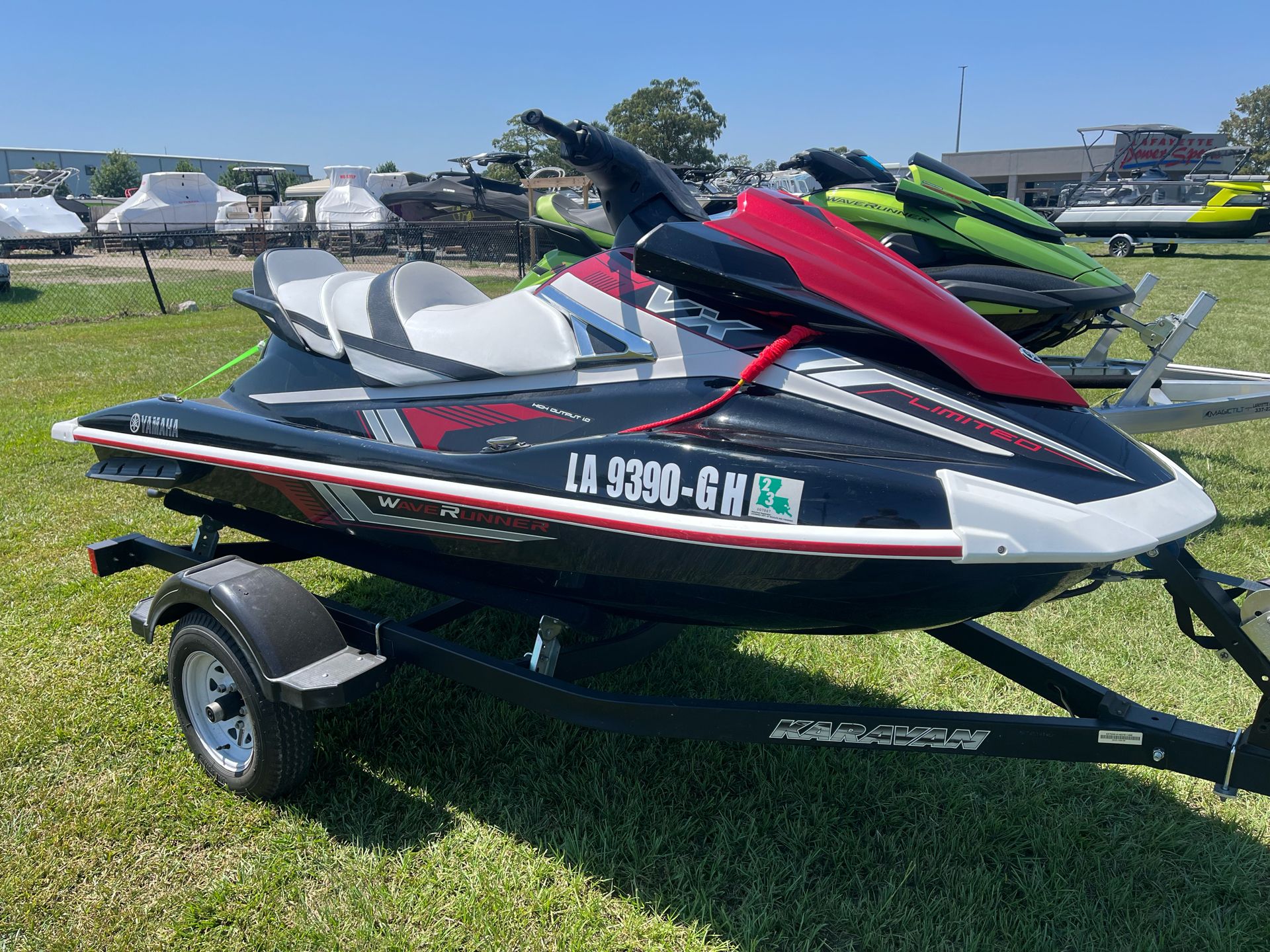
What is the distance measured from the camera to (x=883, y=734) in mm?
2070

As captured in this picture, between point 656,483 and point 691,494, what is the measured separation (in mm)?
89

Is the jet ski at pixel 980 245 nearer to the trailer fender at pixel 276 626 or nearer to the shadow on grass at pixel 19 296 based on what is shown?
the trailer fender at pixel 276 626

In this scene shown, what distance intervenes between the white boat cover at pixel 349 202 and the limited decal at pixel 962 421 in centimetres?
2925

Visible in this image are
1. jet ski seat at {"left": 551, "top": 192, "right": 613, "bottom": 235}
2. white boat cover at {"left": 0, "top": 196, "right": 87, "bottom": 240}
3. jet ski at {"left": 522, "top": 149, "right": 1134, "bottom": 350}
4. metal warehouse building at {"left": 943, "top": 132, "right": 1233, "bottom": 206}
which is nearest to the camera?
jet ski at {"left": 522, "top": 149, "right": 1134, "bottom": 350}

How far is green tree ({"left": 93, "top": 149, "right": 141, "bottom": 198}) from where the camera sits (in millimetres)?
76562

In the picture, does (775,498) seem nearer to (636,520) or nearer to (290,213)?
(636,520)

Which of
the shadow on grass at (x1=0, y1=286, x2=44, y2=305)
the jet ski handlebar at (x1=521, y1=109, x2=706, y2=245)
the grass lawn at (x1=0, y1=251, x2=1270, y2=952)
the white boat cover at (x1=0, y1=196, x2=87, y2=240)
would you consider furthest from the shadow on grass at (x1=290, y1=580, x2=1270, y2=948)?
the white boat cover at (x1=0, y1=196, x2=87, y2=240)

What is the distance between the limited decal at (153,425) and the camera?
2.87 meters

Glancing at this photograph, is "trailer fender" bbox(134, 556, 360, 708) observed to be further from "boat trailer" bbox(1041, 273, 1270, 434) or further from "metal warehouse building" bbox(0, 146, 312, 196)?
"metal warehouse building" bbox(0, 146, 312, 196)

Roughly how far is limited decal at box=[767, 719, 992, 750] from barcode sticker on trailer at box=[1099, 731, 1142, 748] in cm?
23

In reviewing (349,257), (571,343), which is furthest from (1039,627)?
(349,257)

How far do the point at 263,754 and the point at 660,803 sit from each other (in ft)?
3.55

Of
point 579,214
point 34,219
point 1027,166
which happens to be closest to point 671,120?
point 1027,166

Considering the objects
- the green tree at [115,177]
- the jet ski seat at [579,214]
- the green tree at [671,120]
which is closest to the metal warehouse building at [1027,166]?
the green tree at [671,120]
